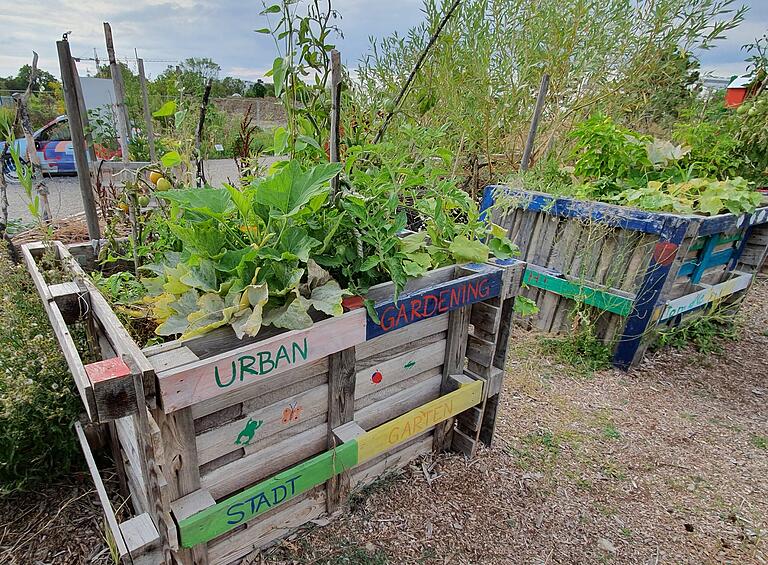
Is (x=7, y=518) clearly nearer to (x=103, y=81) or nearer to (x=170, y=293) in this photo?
(x=170, y=293)

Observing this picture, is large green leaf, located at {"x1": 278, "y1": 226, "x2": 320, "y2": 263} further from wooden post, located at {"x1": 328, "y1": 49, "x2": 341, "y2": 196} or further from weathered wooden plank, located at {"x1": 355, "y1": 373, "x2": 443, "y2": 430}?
weathered wooden plank, located at {"x1": 355, "y1": 373, "x2": 443, "y2": 430}

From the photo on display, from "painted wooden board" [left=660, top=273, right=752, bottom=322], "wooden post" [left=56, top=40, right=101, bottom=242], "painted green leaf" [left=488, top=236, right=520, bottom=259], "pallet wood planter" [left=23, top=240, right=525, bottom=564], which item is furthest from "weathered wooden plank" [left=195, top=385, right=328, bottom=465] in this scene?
"painted wooden board" [left=660, top=273, right=752, bottom=322]

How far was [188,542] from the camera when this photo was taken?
1319mm

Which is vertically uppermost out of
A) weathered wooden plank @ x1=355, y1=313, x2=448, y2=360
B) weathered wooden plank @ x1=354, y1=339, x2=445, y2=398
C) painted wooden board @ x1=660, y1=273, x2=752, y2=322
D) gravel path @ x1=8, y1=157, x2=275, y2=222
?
weathered wooden plank @ x1=355, y1=313, x2=448, y2=360

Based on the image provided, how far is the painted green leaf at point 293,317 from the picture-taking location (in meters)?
1.35

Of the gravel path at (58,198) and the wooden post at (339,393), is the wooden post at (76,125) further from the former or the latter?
the gravel path at (58,198)

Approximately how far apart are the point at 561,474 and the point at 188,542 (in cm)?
180

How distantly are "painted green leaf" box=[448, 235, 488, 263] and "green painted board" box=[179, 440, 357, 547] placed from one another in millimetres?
883

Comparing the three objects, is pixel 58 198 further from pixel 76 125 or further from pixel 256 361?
pixel 256 361

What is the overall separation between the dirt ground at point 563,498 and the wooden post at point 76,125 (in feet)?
3.99

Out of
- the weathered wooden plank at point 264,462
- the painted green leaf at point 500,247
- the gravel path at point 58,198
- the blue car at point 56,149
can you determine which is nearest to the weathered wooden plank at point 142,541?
the weathered wooden plank at point 264,462

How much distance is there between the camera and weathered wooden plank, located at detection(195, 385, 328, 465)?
1406mm

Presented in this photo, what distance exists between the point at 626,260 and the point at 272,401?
8.99 ft

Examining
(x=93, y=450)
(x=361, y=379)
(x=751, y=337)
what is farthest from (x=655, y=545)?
(x=751, y=337)
